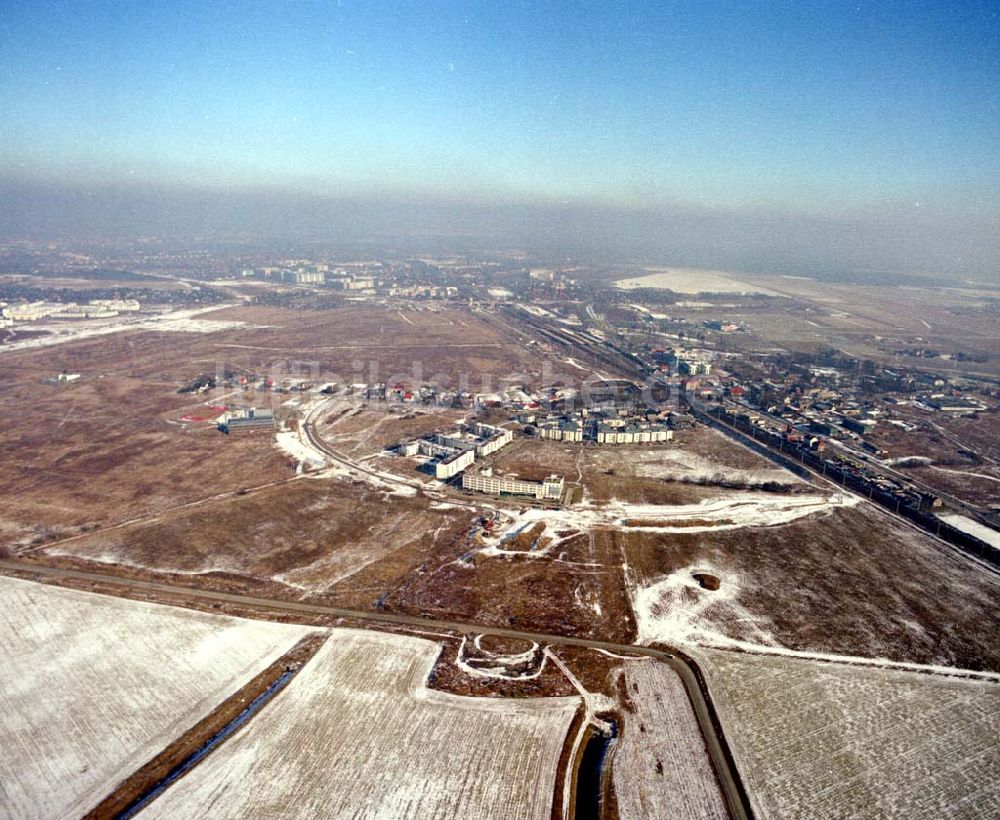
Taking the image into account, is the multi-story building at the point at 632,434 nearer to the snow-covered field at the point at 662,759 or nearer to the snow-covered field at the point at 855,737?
the snow-covered field at the point at 855,737

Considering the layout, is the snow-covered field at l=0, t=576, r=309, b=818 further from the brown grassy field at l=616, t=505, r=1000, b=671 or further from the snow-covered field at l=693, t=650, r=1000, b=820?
the brown grassy field at l=616, t=505, r=1000, b=671

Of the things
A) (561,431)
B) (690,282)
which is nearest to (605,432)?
(561,431)

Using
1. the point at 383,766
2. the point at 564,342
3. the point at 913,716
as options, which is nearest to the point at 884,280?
the point at 564,342

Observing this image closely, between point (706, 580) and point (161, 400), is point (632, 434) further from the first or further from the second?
point (161, 400)

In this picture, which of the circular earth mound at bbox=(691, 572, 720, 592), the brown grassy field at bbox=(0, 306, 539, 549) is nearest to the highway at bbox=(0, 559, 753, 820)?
the circular earth mound at bbox=(691, 572, 720, 592)

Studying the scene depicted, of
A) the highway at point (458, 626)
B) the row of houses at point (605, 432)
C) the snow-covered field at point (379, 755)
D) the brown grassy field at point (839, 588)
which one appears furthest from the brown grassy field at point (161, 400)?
the brown grassy field at point (839, 588)

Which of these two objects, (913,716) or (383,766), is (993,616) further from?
(383,766)
